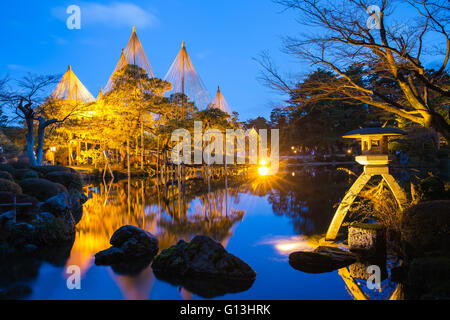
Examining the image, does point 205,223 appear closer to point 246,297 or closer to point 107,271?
point 107,271

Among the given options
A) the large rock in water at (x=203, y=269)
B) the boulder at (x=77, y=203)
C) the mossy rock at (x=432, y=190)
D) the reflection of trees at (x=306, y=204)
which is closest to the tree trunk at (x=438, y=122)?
the mossy rock at (x=432, y=190)

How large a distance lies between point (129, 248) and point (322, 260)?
14.0 ft

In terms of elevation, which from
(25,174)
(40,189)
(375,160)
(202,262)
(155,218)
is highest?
(375,160)

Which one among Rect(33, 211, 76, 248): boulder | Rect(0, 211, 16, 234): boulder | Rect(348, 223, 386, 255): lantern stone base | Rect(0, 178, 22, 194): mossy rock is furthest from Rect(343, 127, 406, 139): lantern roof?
Rect(0, 178, 22, 194): mossy rock

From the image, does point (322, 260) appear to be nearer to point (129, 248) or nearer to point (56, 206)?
point (129, 248)

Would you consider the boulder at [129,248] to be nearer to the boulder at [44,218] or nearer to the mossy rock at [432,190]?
the boulder at [44,218]

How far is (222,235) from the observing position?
29.0 feet

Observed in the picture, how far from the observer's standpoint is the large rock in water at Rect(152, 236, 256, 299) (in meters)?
5.21

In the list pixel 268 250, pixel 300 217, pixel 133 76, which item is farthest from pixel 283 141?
pixel 268 250

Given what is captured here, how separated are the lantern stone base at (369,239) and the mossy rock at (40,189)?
10.0m

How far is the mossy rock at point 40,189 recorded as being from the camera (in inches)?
421

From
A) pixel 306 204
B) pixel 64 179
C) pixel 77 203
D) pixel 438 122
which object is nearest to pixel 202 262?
pixel 438 122

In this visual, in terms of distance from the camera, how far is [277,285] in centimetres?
541
